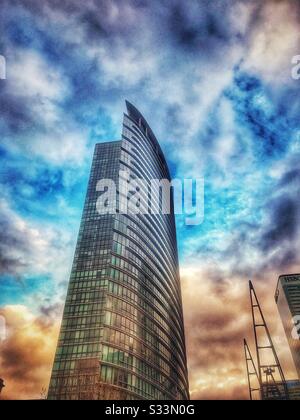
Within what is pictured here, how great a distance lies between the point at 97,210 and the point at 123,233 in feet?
36.3

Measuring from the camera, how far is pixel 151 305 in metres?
80.4

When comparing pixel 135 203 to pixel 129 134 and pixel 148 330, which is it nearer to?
pixel 129 134

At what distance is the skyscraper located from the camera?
59281 millimetres

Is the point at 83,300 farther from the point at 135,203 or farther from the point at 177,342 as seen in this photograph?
the point at 177,342

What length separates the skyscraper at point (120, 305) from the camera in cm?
5928

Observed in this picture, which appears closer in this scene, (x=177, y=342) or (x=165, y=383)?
(x=165, y=383)

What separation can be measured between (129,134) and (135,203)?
24.7 metres

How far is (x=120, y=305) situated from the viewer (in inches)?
2677

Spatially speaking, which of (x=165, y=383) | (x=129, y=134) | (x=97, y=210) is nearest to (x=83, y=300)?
(x=97, y=210)
